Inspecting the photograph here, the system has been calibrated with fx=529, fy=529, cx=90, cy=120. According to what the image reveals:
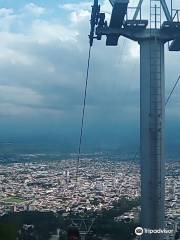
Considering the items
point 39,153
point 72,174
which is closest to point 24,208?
point 72,174

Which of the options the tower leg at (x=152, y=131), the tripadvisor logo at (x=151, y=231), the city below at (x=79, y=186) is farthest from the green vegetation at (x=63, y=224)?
the tower leg at (x=152, y=131)

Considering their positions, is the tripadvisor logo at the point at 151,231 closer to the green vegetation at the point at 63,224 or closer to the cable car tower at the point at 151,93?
the cable car tower at the point at 151,93

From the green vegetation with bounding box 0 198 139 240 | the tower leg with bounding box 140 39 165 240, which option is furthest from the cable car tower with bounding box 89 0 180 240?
the green vegetation with bounding box 0 198 139 240

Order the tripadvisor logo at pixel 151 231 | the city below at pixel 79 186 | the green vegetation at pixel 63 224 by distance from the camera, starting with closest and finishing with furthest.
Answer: the tripadvisor logo at pixel 151 231, the green vegetation at pixel 63 224, the city below at pixel 79 186

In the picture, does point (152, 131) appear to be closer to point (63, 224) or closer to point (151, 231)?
point (151, 231)

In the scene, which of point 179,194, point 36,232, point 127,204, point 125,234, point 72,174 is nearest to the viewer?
point 125,234

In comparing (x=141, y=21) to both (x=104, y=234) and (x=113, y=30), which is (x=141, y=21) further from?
(x=104, y=234)

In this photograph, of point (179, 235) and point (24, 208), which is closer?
point (179, 235)

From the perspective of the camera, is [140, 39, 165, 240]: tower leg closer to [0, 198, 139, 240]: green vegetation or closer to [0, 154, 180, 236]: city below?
[0, 154, 180, 236]: city below
